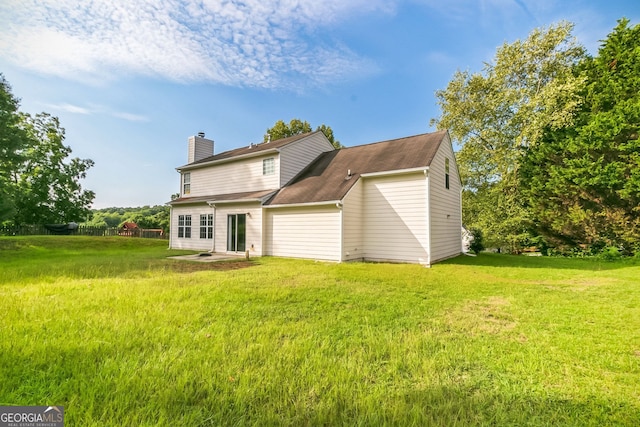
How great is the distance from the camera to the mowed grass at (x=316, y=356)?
2117 millimetres

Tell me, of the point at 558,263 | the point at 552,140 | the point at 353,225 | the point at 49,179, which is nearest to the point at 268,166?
the point at 353,225

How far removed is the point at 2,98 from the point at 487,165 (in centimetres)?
2774

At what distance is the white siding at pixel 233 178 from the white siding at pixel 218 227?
155 centimetres

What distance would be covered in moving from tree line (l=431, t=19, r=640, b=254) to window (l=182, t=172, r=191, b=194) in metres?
18.6

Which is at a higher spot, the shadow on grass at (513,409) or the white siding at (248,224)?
the white siding at (248,224)

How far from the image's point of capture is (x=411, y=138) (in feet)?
45.4

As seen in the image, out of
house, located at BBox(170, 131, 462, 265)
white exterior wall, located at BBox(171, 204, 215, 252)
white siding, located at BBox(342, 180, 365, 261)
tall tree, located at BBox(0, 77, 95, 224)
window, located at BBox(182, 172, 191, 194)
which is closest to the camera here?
house, located at BBox(170, 131, 462, 265)

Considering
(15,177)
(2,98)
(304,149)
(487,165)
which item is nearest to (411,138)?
(304,149)

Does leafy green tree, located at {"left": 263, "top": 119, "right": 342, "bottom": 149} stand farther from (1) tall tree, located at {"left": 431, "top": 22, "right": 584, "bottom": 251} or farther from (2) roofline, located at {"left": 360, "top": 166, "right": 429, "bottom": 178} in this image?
(2) roofline, located at {"left": 360, "top": 166, "right": 429, "bottom": 178}

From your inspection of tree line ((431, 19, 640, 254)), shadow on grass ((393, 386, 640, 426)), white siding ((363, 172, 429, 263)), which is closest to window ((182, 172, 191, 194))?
white siding ((363, 172, 429, 263))

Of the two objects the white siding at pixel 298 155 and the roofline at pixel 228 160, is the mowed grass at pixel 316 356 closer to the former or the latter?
the white siding at pixel 298 155

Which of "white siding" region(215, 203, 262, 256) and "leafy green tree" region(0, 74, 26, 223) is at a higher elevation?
"leafy green tree" region(0, 74, 26, 223)

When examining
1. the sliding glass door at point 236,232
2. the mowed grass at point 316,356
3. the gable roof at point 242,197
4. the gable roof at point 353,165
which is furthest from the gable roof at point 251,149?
the mowed grass at point 316,356

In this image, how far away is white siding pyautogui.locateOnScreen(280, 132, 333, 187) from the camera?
15086 mm
